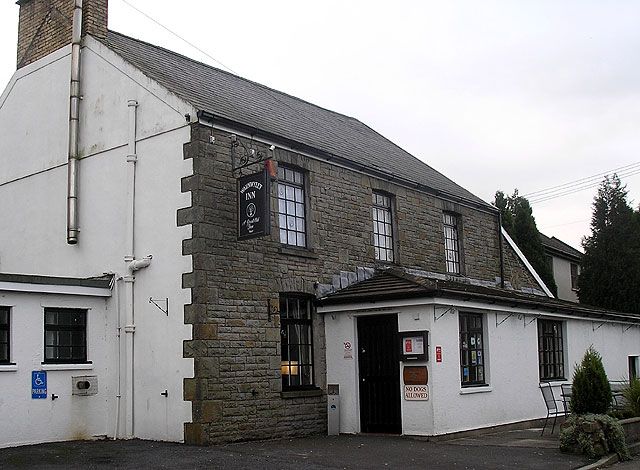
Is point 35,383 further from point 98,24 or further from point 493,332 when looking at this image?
point 493,332

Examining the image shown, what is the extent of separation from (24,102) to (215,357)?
8598 millimetres

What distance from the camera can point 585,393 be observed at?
14.9 metres

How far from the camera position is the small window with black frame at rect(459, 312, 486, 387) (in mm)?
16969

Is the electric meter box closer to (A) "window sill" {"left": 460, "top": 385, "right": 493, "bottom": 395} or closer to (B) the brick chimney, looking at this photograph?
(A) "window sill" {"left": 460, "top": 385, "right": 493, "bottom": 395}

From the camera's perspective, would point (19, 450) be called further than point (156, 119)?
No

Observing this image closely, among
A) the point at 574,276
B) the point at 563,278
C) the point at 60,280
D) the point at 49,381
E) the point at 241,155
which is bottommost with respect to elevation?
the point at 49,381

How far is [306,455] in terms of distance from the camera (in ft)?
42.9

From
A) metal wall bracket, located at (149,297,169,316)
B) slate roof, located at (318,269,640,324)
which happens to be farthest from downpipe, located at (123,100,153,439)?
slate roof, located at (318,269,640,324)

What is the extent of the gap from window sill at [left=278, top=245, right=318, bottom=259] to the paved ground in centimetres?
366

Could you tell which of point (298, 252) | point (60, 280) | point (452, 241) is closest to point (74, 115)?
point (60, 280)

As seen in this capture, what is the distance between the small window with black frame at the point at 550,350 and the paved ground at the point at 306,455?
497cm

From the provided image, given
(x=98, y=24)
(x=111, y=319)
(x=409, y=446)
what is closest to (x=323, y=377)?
(x=409, y=446)

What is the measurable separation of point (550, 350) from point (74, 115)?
41.4 feet

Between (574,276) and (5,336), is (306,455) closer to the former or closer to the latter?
(5,336)
